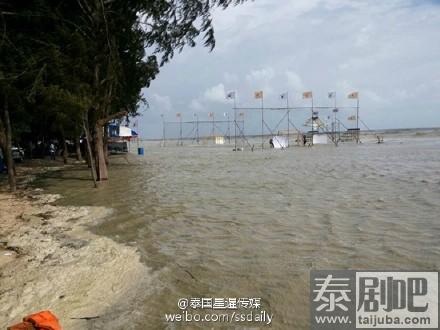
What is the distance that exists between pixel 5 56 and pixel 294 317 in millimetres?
14031

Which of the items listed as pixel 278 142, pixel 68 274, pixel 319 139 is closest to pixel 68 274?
pixel 68 274

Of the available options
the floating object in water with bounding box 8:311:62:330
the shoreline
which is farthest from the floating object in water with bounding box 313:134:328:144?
the floating object in water with bounding box 8:311:62:330

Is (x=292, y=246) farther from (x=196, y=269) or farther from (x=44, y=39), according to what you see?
(x=44, y=39)

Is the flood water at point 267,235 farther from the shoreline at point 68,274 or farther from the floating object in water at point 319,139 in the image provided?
the floating object in water at point 319,139

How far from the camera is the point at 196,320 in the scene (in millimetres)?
4629

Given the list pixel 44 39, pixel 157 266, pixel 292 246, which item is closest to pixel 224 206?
pixel 292 246

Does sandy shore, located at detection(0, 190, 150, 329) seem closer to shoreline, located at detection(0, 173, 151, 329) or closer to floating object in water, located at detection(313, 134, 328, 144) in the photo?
shoreline, located at detection(0, 173, 151, 329)

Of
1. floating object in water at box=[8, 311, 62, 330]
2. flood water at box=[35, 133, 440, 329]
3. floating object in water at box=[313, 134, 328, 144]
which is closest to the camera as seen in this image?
floating object in water at box=[8, 311, 62, 330]

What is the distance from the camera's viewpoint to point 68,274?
6.18 m

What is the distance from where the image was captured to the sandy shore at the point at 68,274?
4.90 m

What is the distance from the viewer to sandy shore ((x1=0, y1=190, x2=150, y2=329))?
4902mm

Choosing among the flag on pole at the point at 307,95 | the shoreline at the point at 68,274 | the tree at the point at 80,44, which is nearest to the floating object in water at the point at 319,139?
the flag on pole at the point at 307,95

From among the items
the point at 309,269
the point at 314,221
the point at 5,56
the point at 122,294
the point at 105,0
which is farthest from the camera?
the point at 105,0

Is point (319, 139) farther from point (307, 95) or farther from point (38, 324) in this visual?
point (38, 324)
